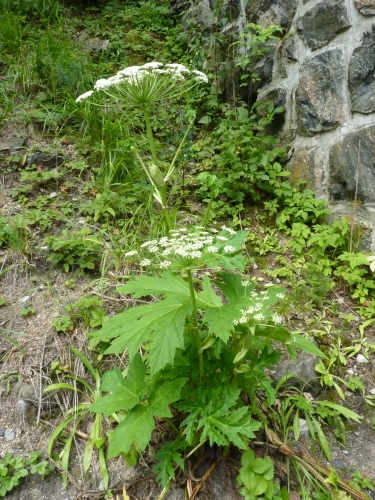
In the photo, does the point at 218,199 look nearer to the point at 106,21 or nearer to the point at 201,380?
the point at 201,380

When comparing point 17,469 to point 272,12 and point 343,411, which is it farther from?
point 272,12

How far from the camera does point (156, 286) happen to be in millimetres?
1649

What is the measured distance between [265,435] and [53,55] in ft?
15.1

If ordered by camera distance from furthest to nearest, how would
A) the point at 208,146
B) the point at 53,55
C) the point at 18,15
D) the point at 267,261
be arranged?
the point at 18,15 → the point at 53,55 → the point at 208,146 → the point at 267,261

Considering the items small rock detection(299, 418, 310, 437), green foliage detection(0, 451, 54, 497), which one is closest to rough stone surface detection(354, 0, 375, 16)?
small rock detection(299, 418, 310, 437)

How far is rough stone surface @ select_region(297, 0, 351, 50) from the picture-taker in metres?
3.06

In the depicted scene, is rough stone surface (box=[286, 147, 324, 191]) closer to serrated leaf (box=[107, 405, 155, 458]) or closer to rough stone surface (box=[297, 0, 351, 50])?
rough stone surface (box=[297, 0, 351, 50])

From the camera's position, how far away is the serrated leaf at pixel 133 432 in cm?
153

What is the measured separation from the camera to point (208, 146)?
162 inches

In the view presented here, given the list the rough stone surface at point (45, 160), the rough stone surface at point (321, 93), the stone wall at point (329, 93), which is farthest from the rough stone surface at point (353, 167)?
the rough stone surface at point (45, 160)

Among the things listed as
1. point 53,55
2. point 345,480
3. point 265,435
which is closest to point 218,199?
point 265,435

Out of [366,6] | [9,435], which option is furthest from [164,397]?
[366,6]

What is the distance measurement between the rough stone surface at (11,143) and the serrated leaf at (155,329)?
291cm

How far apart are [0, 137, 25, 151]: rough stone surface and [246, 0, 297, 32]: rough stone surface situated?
2745mm
